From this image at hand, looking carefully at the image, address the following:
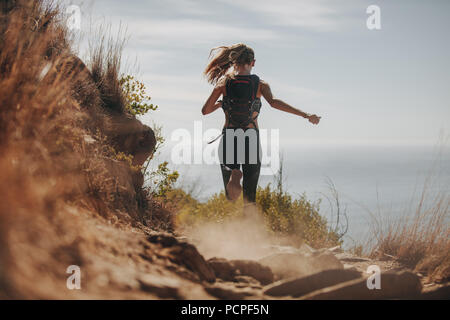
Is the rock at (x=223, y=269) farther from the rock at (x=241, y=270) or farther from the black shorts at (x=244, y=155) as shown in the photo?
the black shorts at (x=244, y=155)

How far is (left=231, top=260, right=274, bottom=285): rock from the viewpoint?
339cm

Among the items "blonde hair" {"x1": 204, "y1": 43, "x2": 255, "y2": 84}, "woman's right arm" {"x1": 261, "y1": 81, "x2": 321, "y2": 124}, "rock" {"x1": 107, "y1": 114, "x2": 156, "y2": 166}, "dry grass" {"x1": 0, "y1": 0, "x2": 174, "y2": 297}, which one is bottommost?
"dry grass" {"x1": 0, "y1": 0, "x2": 174, "y2": 297}

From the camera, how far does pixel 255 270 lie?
342 centimetres

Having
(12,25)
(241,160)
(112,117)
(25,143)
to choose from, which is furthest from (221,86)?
(25,143)

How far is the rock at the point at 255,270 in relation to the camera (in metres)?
3.39

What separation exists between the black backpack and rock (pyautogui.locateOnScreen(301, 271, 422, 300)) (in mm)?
2648

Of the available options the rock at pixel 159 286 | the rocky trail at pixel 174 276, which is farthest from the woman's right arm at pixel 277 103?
the rock at pixel 159 286

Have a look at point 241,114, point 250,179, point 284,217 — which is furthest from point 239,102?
point 284,217

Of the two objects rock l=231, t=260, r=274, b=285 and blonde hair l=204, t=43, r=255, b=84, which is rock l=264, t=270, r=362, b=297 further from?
blonde hair l=204, t=43, r=255, b=84

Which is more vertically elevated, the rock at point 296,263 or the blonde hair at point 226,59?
the blonde hair at point 226,59

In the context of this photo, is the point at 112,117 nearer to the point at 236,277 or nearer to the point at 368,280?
the point at 236,277

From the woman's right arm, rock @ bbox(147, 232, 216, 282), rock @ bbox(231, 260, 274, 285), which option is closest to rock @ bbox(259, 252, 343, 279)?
rock @ bbox(231, 260, 274, 285)

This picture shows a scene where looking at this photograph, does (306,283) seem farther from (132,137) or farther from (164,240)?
(132,137)

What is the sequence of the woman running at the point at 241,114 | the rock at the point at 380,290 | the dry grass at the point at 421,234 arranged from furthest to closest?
the woman running at the point at 241,114 → the dry grass at the point at 421,234 → the rock at the point at 380,290
